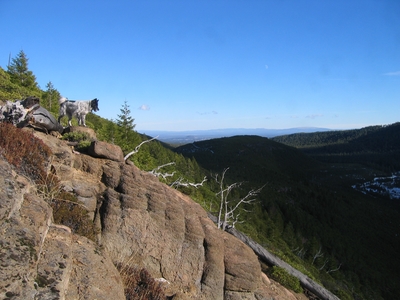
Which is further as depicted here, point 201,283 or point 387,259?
point 387,259

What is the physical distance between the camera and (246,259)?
1099 cm

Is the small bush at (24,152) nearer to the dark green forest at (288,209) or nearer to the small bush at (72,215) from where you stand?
the small bush at (72,215)

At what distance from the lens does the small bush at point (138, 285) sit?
7.00 meters

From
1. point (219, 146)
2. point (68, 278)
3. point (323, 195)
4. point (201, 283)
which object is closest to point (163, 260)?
point (201, 283)

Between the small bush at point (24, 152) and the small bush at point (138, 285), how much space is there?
375cm

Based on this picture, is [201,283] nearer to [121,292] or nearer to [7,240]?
[121,292]

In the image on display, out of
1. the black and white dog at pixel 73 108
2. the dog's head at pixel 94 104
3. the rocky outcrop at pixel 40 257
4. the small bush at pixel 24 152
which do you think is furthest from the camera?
the dog's head at pixel 94 104

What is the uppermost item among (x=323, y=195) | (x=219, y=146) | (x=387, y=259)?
(x=219, y=146)

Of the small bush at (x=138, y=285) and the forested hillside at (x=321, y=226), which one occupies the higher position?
the small bush at (x=138, y=285)

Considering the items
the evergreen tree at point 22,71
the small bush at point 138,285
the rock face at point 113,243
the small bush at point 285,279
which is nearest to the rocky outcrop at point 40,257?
the rock face at point 113,243

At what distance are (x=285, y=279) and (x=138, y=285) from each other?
8.21 m

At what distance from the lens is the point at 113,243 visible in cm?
882

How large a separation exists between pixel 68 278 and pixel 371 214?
14521 cm

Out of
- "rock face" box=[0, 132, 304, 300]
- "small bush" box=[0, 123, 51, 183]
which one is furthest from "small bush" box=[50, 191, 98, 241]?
"small bush" box=[0, 123, 51, 183]
